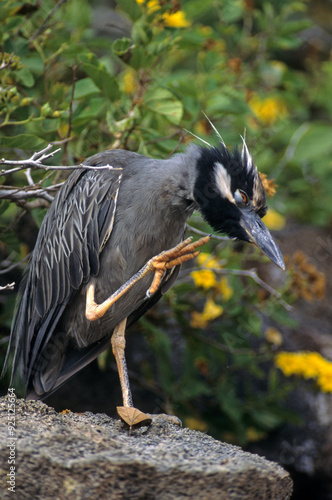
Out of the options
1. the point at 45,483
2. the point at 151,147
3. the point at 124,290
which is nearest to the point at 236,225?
the point at 124,290

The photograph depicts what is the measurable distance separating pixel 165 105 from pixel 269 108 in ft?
11.6

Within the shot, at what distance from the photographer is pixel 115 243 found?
3830 millimetres

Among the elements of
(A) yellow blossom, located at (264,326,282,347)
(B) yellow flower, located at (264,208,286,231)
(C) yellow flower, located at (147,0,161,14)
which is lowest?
(B) yellow flower, located at (264,208,286,231)

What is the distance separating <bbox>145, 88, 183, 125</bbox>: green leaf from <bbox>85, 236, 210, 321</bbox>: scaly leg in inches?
42.3

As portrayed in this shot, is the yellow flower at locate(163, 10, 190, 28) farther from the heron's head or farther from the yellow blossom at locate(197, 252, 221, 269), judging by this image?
the yellow blossom at locate(197, 252, 221, 269)

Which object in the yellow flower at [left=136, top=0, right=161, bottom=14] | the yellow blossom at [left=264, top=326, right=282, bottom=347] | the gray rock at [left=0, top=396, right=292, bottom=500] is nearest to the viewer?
the gray rock at [left=0, top=396, right=292, bottom=500]

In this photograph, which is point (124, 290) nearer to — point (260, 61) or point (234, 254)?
point (234, 254)

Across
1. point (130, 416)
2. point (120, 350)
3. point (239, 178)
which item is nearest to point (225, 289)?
point (120, 350)

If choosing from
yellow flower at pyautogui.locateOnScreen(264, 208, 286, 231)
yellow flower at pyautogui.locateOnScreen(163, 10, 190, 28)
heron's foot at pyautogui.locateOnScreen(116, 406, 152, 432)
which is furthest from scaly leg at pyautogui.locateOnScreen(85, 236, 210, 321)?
yellow flower at pyautogui.locateOnScreen(264, 208, 286, 231)

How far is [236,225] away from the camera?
138 inches

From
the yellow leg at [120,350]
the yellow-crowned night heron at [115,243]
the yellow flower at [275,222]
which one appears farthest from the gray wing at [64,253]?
the yellow flower at [275,222]

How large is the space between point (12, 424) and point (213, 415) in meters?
2.62

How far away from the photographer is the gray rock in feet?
8.10

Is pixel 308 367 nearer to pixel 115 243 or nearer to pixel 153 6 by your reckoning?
pixel 115 243
